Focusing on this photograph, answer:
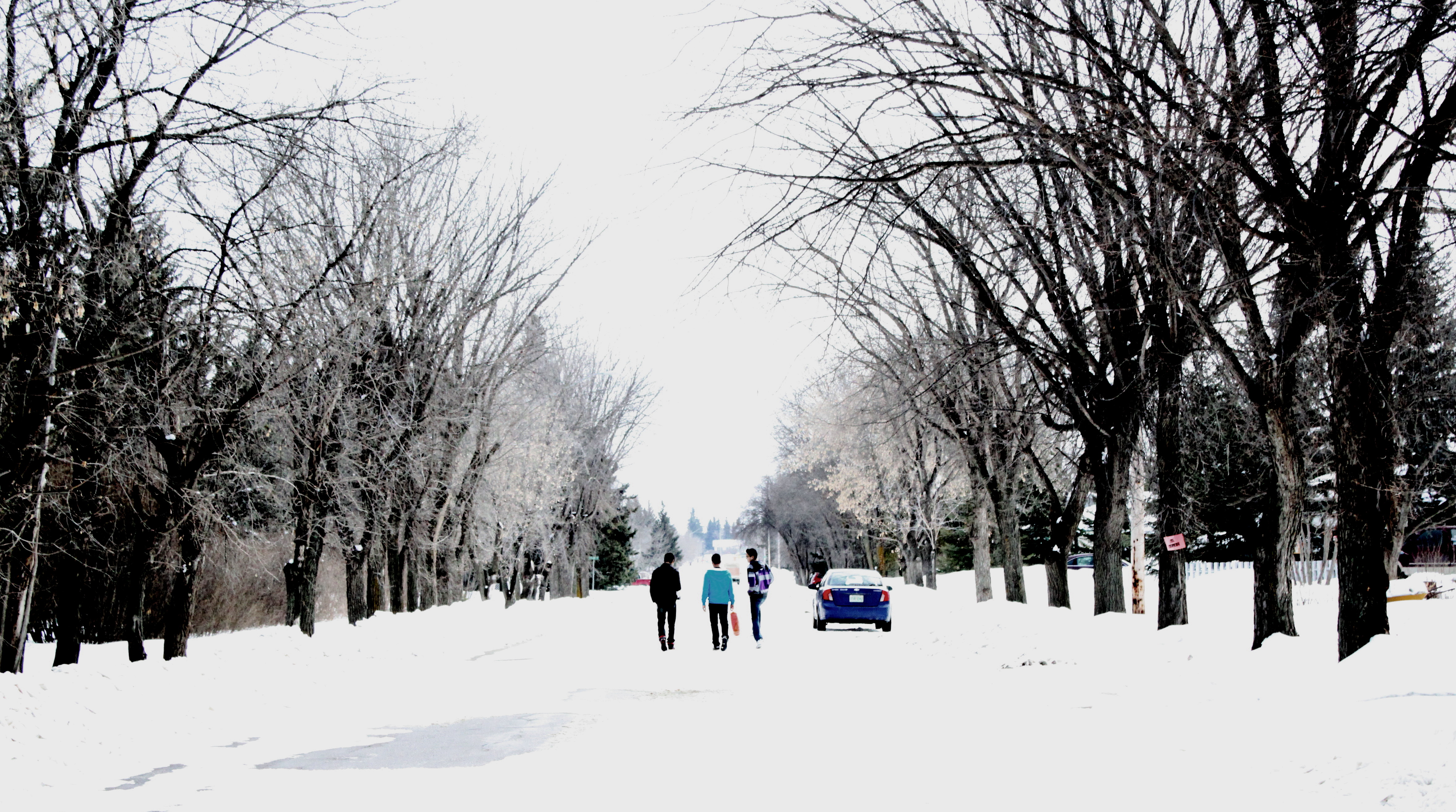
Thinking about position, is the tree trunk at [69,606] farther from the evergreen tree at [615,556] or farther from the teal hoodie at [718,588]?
the evergreen tree at [615,556]

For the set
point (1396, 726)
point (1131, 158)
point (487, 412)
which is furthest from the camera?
point (487, 412)

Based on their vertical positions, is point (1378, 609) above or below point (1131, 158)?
below

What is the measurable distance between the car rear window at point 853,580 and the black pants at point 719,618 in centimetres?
786

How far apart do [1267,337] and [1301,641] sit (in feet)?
10.6

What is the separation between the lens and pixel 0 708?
8.88m

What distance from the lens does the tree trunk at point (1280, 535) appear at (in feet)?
41.5

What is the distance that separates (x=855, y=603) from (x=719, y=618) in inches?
305

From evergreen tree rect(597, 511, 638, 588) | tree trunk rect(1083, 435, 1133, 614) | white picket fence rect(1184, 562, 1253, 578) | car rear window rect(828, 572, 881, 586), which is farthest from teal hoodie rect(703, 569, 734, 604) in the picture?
evergreen tree rect(597, 511, 638, 588)

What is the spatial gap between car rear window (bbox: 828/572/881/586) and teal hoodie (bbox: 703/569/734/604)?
7.95 metres

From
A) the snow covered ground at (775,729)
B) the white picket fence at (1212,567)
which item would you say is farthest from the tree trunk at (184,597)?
the white picket fence at (1212,567)

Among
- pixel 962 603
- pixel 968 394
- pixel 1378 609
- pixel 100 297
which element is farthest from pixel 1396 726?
pixel 962 603

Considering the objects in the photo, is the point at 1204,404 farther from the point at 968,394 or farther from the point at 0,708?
the point at 0,708

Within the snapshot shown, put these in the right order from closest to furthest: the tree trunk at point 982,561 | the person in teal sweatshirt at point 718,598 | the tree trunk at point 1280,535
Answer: the tree trunk at point 1280,535 < the person in teal sweatshirt at point 718,598 < the tree trunk at point 982,561

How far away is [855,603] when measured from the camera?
Result: 26547 millimetres
